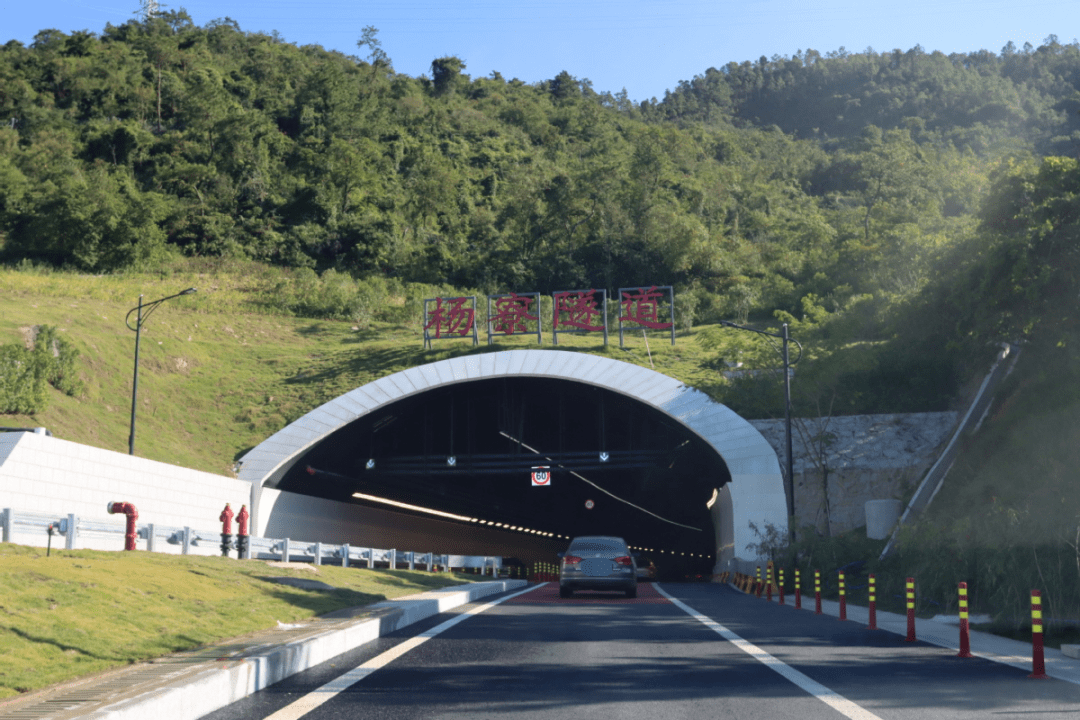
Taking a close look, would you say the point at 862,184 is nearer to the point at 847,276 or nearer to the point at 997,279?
the point at 847,276

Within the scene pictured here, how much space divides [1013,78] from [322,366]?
5778 inches

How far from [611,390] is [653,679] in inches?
1432

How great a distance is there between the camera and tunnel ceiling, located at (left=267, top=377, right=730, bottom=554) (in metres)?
48.2

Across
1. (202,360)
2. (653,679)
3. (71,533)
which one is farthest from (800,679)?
(202,360)

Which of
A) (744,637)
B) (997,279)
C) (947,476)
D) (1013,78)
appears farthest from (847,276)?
(1013,78)

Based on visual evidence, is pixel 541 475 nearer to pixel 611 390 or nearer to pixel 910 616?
pixel 611 390

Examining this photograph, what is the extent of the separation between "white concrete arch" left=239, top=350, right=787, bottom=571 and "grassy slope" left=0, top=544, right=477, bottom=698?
2355cm

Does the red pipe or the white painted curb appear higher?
the red pipe

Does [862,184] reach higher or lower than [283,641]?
higher

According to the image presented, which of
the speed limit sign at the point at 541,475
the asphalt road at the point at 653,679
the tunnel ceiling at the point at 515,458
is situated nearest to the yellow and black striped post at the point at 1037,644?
the asphalt road at the point at 653,679

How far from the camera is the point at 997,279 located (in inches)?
1096

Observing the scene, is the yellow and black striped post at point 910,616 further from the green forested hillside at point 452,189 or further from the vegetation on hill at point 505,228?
the green forested hillside at point 452,189

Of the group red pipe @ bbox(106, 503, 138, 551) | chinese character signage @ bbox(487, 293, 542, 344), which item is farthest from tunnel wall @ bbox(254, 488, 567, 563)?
red pipe @ bbox(106, 503, 138, 551)

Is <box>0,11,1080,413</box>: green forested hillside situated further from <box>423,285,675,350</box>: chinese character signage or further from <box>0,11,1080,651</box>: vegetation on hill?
<box>423,285,675,350</box>: chinese character signage
